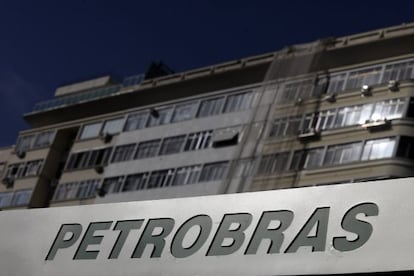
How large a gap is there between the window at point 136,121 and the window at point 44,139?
19.0 feet

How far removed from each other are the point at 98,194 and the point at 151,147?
3112 millimetres

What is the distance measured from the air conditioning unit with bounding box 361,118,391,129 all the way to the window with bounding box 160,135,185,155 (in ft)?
26.0

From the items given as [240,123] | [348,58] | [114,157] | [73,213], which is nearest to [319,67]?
[348,58]

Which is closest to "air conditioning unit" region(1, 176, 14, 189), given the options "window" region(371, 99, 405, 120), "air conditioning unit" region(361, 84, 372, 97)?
"air conditioning unit" region(361, 84, 372, 97)

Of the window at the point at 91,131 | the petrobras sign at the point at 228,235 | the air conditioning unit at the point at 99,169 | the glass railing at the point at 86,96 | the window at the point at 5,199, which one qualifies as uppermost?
the glass railing at the point at 86,96

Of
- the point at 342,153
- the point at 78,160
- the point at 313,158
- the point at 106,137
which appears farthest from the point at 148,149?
the point at 342,153

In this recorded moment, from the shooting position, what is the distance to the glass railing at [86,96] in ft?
109

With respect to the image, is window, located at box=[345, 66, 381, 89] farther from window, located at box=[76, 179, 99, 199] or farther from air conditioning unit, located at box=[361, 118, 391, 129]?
window, located at box=[76, 179, 99, 199]

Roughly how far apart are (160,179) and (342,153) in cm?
771

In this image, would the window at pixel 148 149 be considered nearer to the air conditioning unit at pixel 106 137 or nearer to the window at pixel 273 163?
the air conditioning unit at pixel 106 137

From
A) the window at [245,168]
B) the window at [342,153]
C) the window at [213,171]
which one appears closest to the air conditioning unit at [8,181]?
the window at [213,171]

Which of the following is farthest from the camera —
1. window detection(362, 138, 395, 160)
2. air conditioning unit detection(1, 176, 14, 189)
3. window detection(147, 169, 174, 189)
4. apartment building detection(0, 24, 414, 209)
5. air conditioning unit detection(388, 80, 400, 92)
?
air conditioning unit detection(1, 176, 14, 189)

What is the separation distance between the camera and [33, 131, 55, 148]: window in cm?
3497

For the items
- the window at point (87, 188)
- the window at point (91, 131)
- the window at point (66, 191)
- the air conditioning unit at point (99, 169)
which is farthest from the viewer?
the window at point (91, 131)
